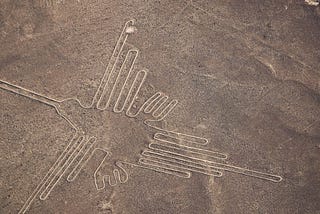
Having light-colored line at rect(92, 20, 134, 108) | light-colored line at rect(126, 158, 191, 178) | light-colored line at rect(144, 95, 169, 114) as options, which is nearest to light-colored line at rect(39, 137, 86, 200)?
light-colored line at rect(92, 20, 134, 108)

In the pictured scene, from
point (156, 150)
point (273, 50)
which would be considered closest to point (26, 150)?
point (156, 150)

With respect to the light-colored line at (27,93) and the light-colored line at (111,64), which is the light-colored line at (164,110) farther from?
the light-colored line at (27,93)

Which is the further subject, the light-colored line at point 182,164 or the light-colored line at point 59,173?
the light-colored line at point 182,164

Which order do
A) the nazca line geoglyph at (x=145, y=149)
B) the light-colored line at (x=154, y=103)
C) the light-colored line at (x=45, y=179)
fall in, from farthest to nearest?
the light-colored line at (x=154, y=103) → the nazca line geoglyph at (x=145, y=149) → the light-colored line at (x=45, y=179)

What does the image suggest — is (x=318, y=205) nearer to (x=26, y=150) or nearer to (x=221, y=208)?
(x=221, y=208)

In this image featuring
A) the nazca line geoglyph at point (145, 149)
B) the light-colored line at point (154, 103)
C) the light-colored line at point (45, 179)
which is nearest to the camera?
the light-colored line at point (45, 179)

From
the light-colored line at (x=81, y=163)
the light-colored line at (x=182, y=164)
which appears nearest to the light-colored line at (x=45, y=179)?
the light-colored line at (x=81, y=163)

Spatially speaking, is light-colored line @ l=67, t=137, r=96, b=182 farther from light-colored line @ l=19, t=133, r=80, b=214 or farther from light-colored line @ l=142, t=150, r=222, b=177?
light-colored line @ l=142, t=150, r=222, b=177

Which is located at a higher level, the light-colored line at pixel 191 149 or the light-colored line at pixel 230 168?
the light-colored line at pixel 191 149
